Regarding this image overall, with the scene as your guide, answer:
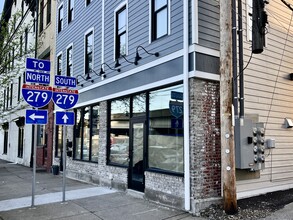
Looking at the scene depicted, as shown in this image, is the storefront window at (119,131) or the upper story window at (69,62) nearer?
the storefront window at (119,131)

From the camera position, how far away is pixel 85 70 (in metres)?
13.5

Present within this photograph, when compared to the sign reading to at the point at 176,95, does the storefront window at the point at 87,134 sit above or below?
below

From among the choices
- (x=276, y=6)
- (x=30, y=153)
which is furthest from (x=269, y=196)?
(x=30, y=153)

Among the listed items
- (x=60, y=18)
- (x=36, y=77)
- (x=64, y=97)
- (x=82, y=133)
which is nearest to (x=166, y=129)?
(x=64, y=97)

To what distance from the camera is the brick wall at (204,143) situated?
732 cm

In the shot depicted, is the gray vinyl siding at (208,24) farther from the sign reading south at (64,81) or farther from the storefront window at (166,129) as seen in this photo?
the sign reading south at (64,81)

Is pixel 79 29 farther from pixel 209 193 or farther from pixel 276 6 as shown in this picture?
pixel 209 193

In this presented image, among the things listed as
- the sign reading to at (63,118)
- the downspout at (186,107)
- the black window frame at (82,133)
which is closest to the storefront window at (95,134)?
the black window frame at (82,133)

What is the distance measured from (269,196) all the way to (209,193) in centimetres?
227

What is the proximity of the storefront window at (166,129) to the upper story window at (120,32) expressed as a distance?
2.58m

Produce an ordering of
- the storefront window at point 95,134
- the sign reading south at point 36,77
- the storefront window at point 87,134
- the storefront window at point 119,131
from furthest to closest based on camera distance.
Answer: the storefront window at point 87,134 < the storefront window at point 95,134 < the storefront window at point 119,131 < the sign reading south at point 36,77

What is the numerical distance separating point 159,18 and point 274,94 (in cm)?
426

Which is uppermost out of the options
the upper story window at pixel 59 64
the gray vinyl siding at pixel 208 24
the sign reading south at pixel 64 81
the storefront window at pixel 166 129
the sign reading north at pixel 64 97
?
the upper story window at pixel 59 64

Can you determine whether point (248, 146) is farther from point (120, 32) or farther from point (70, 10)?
point (70, 10)
